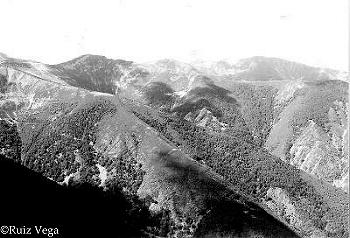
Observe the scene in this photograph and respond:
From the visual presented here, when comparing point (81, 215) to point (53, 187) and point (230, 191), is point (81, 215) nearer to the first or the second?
point (53, 187)

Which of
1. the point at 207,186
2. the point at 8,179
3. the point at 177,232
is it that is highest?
the point at 8,179

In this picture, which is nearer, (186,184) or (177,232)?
(177,232)

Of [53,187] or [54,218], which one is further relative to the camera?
[53,187]

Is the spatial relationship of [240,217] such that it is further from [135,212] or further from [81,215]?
[81,215]

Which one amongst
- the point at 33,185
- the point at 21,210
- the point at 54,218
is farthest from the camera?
the point at 33,185

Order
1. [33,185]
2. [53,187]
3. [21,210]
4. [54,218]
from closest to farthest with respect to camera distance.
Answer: [21,210] → [54,218] → [33,185] → [53,187]

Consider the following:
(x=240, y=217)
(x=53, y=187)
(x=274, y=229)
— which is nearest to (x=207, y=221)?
(x=240, y=217)

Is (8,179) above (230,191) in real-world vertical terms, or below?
above

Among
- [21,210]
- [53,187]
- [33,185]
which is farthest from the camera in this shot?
[53,187]

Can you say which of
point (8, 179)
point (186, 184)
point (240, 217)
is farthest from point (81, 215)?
point (240, 217)
